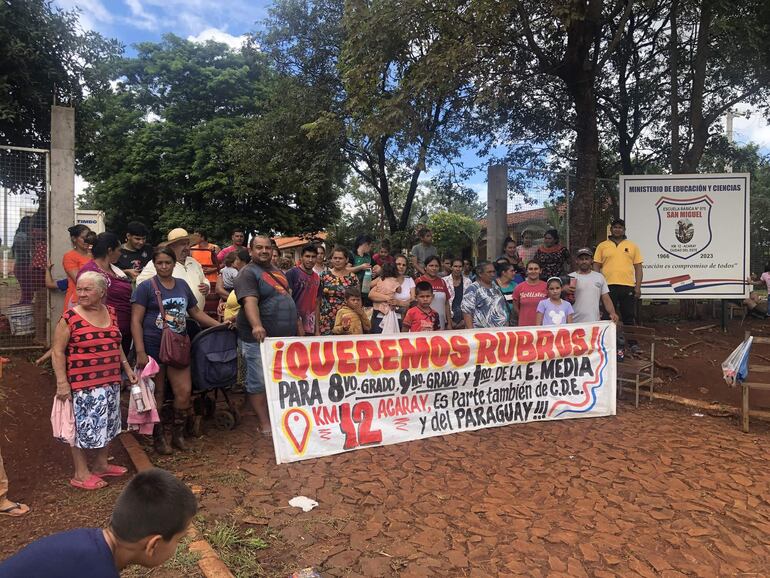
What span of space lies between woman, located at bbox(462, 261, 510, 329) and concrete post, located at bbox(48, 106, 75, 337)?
5229 mm

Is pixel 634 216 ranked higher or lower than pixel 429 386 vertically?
higher

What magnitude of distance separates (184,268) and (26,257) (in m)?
3.13

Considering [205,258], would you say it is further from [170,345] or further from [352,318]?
[170,345]

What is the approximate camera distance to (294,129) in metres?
13.4

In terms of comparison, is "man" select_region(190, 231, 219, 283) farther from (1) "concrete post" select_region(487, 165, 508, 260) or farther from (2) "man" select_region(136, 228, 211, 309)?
(1) "concrete post" select_region(487, 165, 508, 260)

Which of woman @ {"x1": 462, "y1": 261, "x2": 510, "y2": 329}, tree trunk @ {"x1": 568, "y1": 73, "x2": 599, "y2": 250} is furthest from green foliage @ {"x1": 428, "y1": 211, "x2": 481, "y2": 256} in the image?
woman @ {"x1": 462, "y1": 261, "x2": 510, "y2": 329}

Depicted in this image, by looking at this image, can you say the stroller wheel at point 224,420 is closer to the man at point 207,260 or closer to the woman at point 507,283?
the man at point 207,260

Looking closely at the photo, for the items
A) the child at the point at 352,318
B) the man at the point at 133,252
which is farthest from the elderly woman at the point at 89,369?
the child at the point at 352,318

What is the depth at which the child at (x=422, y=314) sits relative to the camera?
577 centimetres

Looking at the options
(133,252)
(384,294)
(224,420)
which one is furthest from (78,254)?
(384,294)

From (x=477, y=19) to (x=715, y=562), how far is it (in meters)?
6.80

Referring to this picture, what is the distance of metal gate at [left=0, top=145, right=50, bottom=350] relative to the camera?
22.3 ft

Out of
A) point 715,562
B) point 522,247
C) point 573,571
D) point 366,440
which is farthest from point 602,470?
point 522,247

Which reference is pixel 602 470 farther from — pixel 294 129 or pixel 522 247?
pixel 294 129
